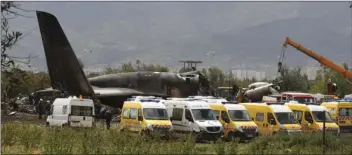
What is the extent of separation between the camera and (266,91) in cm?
5738

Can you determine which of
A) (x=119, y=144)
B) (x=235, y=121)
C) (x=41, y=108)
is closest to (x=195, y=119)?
(x=235, y=121)

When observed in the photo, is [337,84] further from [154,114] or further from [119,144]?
[119,144]

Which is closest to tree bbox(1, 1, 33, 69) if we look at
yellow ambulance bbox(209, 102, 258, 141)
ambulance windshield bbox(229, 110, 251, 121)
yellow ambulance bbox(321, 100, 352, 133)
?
yellow ambulance bbox(209, 102, 258, 141)

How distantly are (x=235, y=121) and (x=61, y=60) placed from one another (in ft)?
71.8

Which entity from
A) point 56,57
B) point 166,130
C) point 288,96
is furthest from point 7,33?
point 288,96

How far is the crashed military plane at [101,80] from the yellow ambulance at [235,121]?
18179 millimetres

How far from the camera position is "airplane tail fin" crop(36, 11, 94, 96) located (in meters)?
45.0

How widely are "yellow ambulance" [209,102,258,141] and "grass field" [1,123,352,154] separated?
164 inches

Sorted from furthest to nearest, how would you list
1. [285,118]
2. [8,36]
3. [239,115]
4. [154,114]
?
1. [285,118]
2. [239,115]
3. [154,114]
4. [8,36]

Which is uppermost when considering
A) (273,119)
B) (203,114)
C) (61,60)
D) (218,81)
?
(61,60)

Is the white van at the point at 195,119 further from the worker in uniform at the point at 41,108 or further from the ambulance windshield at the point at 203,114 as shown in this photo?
the worker in uniform at the point at 41,108

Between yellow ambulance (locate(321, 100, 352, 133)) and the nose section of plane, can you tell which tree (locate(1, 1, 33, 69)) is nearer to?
yellow ambulance (locate(321, 100, 352, 133))

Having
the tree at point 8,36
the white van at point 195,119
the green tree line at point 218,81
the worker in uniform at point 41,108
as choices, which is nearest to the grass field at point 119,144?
the green tree line at point 218,81

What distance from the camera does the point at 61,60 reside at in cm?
4616
